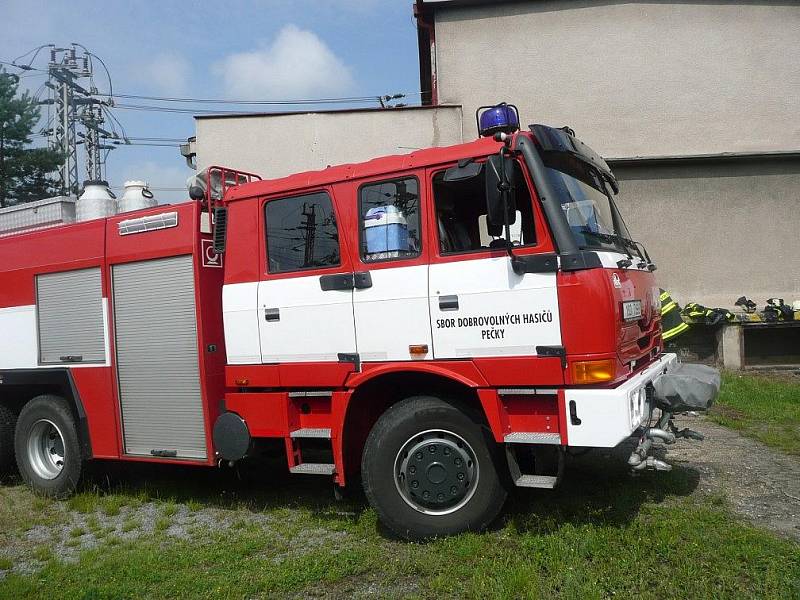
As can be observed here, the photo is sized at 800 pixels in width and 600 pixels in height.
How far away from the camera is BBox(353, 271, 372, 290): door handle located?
474 centimetres

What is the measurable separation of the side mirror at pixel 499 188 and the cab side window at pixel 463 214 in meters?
0.22

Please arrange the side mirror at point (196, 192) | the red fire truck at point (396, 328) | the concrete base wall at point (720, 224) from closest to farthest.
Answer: the red fire truck at point (396, 328) → the side mirror at point (196, 192) → the concrete base wall at point (720, 224)

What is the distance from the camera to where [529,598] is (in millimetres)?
3668

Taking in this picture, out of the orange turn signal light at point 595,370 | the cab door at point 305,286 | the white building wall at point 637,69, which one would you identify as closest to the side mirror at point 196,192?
the cab door at point 305,286

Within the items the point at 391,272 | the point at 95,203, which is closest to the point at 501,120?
the point at 391,272

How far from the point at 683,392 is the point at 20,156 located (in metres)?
23.6

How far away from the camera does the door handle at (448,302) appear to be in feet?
14.6

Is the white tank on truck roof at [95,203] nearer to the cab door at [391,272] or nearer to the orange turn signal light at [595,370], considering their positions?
the cab door at [391,272]

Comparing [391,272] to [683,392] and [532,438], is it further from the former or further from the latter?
[683,392]

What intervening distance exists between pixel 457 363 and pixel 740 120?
11.0 metres

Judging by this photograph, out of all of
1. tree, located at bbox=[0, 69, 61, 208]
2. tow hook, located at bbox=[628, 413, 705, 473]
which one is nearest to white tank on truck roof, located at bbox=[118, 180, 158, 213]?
tow hook, located at bbox=[628, 413, 705, 473]

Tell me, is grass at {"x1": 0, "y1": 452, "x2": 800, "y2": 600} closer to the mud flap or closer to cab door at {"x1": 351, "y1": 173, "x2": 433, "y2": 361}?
the mud flap

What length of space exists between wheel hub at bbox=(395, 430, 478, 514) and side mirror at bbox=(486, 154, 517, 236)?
4.85 feet

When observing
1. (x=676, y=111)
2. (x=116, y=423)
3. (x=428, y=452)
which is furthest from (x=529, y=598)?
(x=676, y=111)
